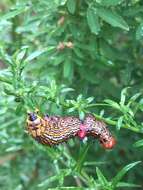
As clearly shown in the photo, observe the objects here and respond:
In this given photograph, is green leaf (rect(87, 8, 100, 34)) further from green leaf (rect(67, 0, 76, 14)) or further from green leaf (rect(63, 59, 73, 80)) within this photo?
green leaf (rect(63, 59, 73, 80))

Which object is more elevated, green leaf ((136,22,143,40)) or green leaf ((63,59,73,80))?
green leaf ((136,22,143,40))

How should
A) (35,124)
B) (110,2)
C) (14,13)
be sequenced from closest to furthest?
(35,124)
(110,2)
(14,13)

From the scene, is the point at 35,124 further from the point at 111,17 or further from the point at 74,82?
the point at 74,82

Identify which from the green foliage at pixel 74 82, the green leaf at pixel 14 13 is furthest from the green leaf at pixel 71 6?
the green leaf at pixel 14 13

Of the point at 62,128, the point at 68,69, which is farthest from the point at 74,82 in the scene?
the point at 62,128

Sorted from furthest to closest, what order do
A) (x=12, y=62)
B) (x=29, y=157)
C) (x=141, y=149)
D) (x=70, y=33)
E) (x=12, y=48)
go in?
(x=29, y=157)
(x=12, y=48)
(x=141, y=149)
(x=70, y=33)
(x=12, y=62)

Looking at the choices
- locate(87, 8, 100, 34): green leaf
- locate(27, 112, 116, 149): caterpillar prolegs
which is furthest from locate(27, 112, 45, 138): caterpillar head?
locate(87, 8, 100, 34): green leaf

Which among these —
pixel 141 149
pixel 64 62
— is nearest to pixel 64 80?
pixel 64 62

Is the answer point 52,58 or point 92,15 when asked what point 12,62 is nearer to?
point 92,15
